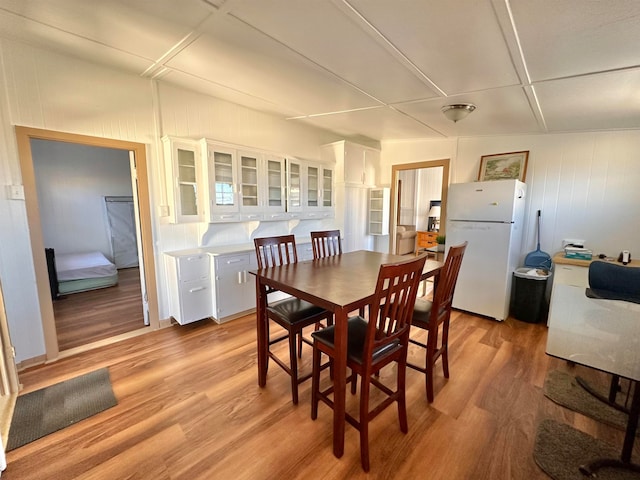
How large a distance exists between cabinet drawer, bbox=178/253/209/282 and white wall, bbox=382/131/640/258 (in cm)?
385

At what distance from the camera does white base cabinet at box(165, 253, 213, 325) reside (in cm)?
283

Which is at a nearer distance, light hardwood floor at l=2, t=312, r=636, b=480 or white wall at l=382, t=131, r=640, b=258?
light hardwood floor at l=2, t=312, r=636, b=480

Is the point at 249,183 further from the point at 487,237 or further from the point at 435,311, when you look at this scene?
the point at 487,237

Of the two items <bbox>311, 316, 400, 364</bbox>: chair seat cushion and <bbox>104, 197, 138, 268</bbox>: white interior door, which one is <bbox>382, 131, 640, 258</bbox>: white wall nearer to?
<bbox>311, 316, 400, 364</bbox>: chair seat cushion

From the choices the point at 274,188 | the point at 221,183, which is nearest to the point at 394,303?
the point at 221,183

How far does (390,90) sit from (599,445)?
2822 mm

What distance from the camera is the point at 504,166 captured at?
3576mm

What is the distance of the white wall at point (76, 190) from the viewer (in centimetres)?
479

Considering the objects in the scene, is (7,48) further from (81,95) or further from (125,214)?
(125,214)

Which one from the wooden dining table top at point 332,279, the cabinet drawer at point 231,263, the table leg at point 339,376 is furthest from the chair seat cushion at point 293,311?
the cabinet drawer at point 231,263

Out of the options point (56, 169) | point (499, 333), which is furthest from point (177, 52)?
point (56, 169)

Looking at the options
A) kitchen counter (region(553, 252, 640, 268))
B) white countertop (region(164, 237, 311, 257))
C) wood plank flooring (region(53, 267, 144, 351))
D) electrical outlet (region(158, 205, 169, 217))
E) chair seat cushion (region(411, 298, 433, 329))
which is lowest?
wood plank flooring (region(53, 267, 144, 351))

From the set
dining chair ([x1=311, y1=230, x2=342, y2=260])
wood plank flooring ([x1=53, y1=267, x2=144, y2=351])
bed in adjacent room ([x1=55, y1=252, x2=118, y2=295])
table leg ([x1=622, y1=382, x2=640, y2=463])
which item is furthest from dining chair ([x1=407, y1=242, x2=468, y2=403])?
bed in adjacent room ([x1=55, y1=252, x2=118, y2=295])

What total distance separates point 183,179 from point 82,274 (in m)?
2.74
